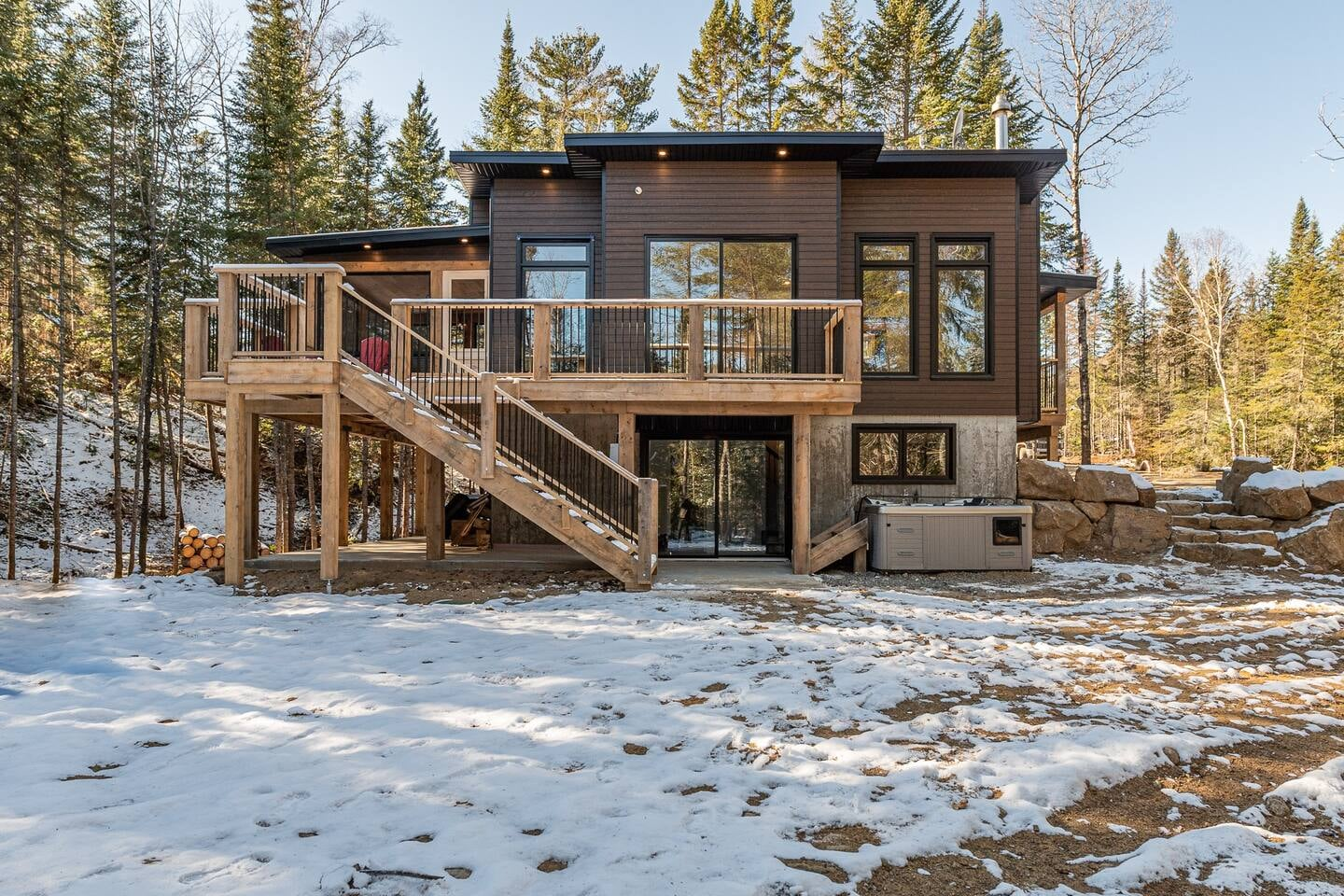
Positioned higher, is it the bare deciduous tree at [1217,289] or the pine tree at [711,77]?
the pine tree at [711,77]

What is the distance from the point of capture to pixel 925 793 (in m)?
2.92

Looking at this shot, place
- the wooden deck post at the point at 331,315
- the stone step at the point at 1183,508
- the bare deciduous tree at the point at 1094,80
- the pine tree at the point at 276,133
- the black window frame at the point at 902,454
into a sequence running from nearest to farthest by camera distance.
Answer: the wooden deck post at the point at 331,315 → the black window frame at the point at 902,454 → the stone step at the point at 1183,508 → the pine tree at the point at 276,133 → the bare deciduous tree at the point at 1094,80

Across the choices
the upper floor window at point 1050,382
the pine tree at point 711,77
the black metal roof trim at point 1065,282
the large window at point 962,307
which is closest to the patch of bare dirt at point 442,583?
the large window at point 962,307

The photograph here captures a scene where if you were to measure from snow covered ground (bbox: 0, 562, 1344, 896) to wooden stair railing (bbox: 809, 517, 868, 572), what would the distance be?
2.70m

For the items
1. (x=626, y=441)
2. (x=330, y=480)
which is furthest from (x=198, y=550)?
(x=626, y=441)

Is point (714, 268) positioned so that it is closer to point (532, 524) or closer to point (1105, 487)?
point (532, 524)

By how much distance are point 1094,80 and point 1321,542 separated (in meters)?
12.1

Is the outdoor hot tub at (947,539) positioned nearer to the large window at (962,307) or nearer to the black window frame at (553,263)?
the large window at (962,307)

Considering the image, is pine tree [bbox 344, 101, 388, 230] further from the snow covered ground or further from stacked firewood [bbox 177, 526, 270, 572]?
the snow covered ground

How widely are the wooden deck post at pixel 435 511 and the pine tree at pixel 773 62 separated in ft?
62.5

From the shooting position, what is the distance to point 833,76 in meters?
23.3

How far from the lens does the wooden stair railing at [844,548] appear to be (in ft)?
29.5

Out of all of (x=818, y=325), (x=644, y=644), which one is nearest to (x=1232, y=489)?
(x=818, y=325)

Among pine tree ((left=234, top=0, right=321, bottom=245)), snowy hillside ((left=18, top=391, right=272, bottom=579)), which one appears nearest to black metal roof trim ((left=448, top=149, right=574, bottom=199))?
pine tree ((left=234, top=0, right=321, bottom=245))
